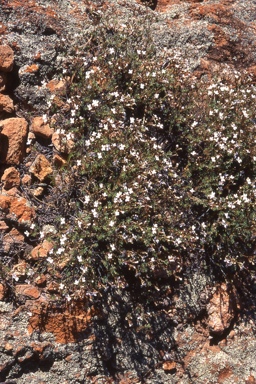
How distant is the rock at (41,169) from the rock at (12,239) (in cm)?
87

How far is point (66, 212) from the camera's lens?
14.5 ft

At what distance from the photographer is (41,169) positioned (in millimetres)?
4480

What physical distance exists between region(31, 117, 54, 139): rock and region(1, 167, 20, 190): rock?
0.70m

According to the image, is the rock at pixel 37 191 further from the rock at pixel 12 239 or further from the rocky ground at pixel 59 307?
the rock at pixel 12 239

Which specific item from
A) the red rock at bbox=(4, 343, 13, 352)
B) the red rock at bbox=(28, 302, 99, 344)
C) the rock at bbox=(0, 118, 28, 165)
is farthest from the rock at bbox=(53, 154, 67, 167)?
the red rock at bbox=(4, 343, 13, 352)

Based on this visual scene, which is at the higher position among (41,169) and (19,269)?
(41,169)

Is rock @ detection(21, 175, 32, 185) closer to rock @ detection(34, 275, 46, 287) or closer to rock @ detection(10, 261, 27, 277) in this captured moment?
rock @ detection(10, 261, 27, 277)

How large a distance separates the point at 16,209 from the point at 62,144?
118 cm

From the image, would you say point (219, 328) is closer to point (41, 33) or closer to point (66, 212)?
point (66, 212)

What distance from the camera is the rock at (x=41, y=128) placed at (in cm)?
462

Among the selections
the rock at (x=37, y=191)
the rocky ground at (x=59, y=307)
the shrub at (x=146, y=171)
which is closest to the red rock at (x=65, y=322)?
the rocky ground at (x=59, y=307)

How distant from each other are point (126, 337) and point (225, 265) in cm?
202

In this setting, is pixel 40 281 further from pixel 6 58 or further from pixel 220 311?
pixel 6 58

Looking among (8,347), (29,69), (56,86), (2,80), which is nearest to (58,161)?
(56,86)
